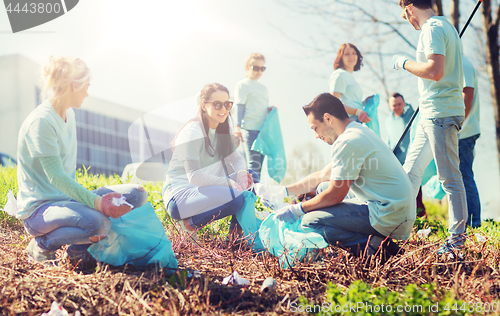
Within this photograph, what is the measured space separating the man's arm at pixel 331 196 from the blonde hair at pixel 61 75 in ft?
5.19

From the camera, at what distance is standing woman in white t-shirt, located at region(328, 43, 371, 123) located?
12.4ft

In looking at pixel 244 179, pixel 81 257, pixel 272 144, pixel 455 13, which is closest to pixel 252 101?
pixel 272 144

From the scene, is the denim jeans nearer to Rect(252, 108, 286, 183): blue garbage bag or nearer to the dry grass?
the dry grass

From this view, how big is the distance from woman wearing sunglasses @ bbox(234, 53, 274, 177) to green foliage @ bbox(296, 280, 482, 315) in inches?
114

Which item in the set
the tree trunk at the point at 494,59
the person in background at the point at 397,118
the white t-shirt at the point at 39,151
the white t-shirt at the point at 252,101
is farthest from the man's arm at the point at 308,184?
the tree trunk at the point at 494,59

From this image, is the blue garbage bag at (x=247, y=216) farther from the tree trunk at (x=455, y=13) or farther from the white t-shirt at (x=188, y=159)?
the tree trunk at (x=455, y=13)

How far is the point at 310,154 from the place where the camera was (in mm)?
10562

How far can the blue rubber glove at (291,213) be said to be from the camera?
241 centimetres

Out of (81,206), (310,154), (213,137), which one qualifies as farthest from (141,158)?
(310,154)

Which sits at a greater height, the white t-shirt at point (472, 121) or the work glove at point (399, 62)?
the work glove at point (399, 62)

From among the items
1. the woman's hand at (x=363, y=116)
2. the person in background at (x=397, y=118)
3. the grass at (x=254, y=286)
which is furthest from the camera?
the person in background at (x=397, y=118)

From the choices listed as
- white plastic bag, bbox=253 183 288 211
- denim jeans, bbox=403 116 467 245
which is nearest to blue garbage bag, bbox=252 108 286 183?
white plastic bag, bbox=253 183 288 211

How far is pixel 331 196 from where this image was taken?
2.25 metres

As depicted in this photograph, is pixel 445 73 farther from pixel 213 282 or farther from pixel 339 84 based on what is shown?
pixel 213 282
